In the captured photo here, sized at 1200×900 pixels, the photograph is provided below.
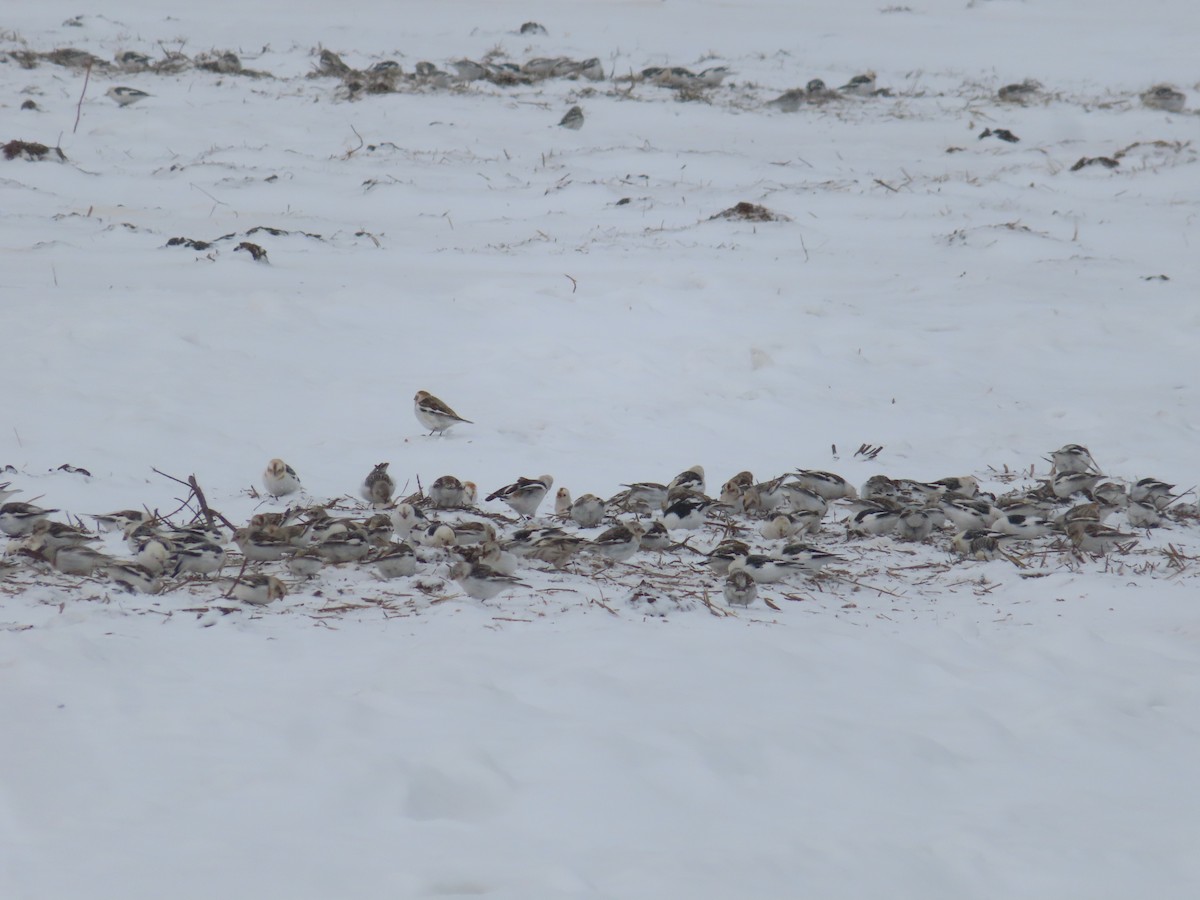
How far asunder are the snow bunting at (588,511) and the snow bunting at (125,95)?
1494 centimetres

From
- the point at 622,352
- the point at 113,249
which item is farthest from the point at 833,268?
the point at 113,249

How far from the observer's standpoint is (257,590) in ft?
15.7

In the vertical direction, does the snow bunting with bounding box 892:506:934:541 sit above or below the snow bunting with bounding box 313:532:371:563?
below

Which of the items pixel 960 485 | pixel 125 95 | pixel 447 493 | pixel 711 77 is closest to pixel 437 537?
pixel 447 493

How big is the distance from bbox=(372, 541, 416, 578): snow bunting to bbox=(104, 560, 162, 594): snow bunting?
1.02 meters

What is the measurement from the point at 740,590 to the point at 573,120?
15.0 metres

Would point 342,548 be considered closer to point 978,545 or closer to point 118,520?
point 118,520

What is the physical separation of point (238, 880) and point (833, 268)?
11.5 m

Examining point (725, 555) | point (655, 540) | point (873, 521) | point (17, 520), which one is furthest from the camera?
point (873, 521)

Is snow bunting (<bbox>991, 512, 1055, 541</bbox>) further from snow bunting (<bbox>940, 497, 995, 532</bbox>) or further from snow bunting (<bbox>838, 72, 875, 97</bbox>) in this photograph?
snow bunting (<bbox>838, 72, 875, 97</bbox>)

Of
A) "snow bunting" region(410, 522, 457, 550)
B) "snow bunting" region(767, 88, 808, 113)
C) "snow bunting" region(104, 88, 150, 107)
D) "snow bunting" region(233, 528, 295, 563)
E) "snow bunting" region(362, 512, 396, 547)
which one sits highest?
"snow bunting" region(767, 88, 808, 113)

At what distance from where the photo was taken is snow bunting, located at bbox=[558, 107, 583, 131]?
18.9m

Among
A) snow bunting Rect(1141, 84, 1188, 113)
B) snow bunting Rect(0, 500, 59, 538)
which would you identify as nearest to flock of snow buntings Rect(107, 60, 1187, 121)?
snow bunting Rect(1141, 84, 1188, 113)

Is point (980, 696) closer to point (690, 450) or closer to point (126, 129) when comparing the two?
point (690, 450)
